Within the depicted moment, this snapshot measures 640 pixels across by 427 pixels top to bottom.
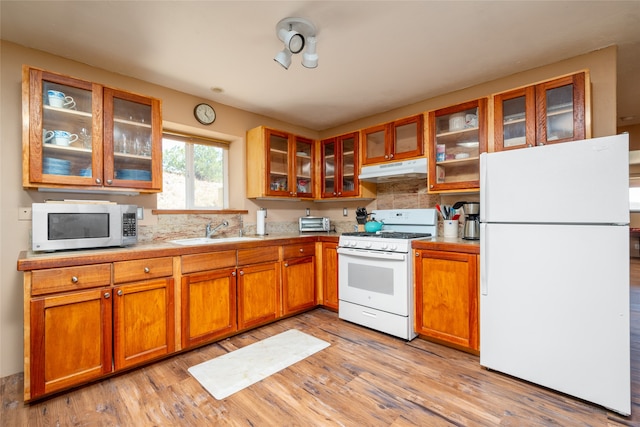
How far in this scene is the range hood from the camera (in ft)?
9.90

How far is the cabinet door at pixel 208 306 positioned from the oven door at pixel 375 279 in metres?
1.14

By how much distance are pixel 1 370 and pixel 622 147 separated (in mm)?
4223

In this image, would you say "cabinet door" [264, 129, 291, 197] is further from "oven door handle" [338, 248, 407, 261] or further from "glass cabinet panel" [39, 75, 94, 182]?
"glass cabinet panel" [39, 75, 94, 182]

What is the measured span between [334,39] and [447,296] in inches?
86.6

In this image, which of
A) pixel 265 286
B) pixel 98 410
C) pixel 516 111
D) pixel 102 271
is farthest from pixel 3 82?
pixel 516 111

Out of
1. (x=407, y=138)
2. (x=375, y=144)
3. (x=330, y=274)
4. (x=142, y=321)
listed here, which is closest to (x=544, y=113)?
(x=407, y=138)

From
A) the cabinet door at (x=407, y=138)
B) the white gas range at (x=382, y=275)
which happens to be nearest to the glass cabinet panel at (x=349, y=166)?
the cabinet door at (x=407, y=138)

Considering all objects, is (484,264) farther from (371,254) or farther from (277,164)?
(277,164)

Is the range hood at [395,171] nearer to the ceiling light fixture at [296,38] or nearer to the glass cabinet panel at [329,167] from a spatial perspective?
the glass cabinet panel at [329,167]

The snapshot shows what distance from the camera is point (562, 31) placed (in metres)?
2.09

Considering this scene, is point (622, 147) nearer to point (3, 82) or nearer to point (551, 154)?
Answer: point (551, 154)

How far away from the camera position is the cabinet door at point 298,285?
3.16 metres

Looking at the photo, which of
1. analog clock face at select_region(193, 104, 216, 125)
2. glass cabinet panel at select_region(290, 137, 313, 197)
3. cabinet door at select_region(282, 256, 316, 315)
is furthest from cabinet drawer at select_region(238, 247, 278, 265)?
analog clock face at select_region(193, 104, 216, 125)

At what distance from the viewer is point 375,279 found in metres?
2.88
